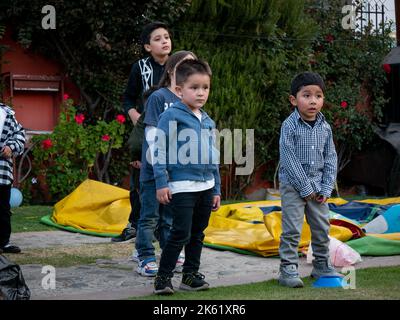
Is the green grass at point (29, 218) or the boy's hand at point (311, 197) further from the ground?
the boy's hand at point (311, 197)

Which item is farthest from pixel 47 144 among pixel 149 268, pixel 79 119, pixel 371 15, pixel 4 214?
pixel 371 15

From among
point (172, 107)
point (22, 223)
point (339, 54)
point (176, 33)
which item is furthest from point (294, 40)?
point (172, 107)

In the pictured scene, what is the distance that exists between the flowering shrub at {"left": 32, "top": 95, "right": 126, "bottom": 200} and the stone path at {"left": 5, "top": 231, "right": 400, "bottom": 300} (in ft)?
9.47

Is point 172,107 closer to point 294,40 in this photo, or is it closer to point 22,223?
point 22,223

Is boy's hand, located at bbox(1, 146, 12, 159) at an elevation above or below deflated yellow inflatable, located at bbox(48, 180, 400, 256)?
above

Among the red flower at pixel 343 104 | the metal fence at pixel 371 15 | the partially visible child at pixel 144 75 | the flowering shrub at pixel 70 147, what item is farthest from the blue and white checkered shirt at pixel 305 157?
the metal fence at pixel 371 15

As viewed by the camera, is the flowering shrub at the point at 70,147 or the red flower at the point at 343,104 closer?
the flowering shrub at the point at 70,147

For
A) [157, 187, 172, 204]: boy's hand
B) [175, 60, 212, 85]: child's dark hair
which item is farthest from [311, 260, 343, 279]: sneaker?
[175, 60, 212, 85]: child's dark hair

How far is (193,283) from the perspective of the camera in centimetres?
459

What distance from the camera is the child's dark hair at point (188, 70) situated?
14.9 feet

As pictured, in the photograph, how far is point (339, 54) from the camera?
1137 centimetres

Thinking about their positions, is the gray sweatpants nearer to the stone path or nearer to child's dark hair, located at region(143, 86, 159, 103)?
the stone path

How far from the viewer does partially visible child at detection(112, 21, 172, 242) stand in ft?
19.0

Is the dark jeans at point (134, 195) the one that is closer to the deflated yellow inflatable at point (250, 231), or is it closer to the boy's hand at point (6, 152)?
the deflated yellow inflatable at point (250, 231)
